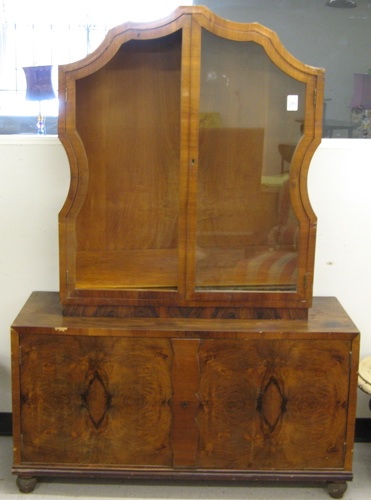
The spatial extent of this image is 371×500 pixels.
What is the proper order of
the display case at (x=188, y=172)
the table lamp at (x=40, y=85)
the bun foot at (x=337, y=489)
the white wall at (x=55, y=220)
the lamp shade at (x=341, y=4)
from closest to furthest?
the display case at (x=188, y=172) < the bun foot at (x=337, y=489) < the white wall at (x=55, y=220) < the table lamp at (x=40, y=85) < the lamp shade at (x=341, y=4)

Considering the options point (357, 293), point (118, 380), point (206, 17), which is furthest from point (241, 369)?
point (206, 17)

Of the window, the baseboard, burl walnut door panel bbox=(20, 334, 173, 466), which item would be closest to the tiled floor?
burl walnut door panel bbox=(20, 334, 173, 466)

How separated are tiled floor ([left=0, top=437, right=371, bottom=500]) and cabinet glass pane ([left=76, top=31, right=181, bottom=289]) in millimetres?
671

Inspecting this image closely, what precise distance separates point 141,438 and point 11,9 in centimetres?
171

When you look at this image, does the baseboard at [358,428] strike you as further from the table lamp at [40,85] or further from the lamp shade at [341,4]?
the lamp shade at [341,4]

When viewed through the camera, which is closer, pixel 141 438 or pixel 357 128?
pixel 141 438

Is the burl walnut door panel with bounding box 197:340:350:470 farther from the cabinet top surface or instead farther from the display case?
the display case

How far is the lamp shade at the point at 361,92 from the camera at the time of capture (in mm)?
2684

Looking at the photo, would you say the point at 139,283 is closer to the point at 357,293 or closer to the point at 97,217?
the point at 97,217

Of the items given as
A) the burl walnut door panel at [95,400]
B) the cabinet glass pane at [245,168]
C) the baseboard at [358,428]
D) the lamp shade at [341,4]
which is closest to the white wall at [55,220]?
the baseboard at [358,428]

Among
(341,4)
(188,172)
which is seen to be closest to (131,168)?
(188,172)

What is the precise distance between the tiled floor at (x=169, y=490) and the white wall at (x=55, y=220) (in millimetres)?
493

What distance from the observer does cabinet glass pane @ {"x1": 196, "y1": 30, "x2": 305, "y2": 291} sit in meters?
2.17

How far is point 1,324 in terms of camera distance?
104 inches
